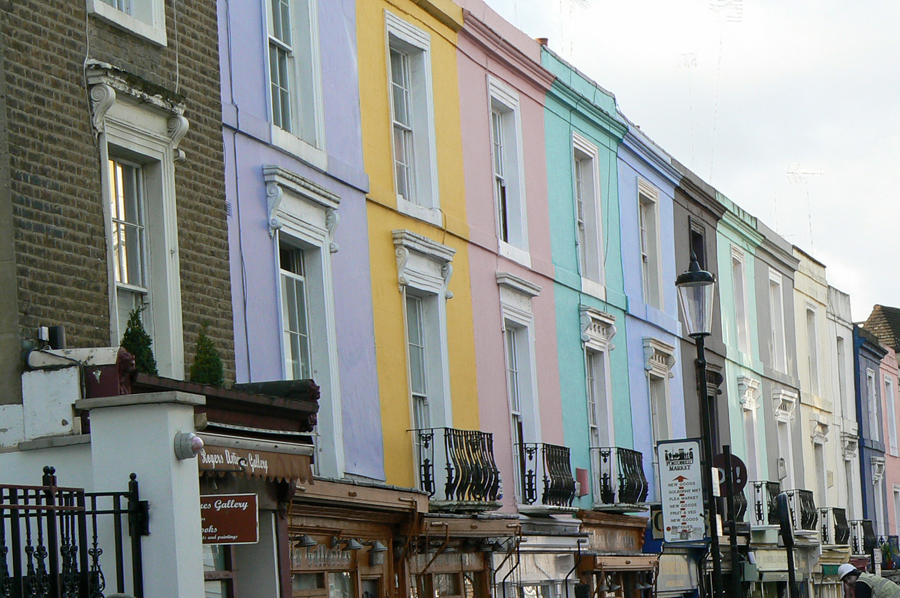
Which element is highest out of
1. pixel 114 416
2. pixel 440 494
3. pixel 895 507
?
pixel 114 416

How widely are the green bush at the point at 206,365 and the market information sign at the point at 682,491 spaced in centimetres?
719

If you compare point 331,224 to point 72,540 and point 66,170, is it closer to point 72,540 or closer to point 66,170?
point 66,170

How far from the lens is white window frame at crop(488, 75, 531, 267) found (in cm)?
2061

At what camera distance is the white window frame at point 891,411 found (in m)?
44.0

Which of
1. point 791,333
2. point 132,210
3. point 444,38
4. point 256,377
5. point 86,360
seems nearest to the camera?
point 86,360

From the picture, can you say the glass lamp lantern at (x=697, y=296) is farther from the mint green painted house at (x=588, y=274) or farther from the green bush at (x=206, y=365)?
the mint green painted house at (x=588, y=274)

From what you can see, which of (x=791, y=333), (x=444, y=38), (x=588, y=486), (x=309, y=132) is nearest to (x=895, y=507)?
(x=791, y=333)

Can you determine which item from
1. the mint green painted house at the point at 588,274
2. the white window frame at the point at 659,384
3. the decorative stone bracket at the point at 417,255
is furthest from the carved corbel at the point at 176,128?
the white window frame at the point at 659,384

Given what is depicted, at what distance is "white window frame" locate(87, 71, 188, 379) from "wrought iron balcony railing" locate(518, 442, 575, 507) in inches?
326

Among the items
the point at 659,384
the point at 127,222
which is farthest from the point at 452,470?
the point at 659,384

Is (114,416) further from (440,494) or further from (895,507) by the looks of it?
(895,507)

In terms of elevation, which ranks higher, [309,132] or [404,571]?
[309,132]

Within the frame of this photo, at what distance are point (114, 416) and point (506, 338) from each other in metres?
11.5

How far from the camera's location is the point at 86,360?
10.3m
